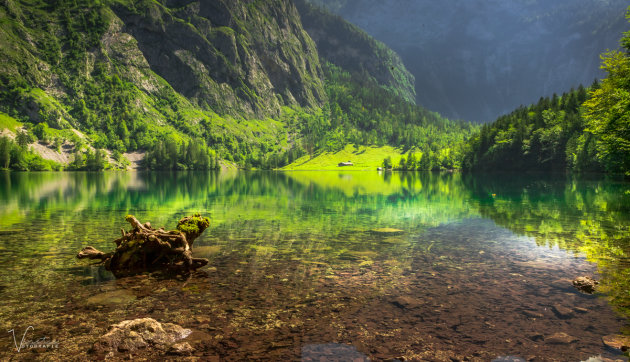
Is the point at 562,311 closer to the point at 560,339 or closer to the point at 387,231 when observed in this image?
the point at 560,339

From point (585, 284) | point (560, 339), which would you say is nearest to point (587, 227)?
point (585, 284)

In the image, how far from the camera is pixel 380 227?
35.3m

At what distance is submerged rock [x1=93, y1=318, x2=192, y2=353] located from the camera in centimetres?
1084

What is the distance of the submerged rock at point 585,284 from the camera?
15.6 m

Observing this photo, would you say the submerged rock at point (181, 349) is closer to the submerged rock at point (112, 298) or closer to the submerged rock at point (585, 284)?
the submerged rock at point (112, 298)

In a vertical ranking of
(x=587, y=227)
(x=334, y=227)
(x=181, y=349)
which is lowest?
(x=181, y=349)

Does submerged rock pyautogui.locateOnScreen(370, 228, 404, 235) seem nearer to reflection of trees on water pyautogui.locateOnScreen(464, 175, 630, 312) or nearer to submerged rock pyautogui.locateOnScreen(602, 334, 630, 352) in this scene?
reflection of trees on water pyautogui.locateOnScreen(464, 175, 630, 312)

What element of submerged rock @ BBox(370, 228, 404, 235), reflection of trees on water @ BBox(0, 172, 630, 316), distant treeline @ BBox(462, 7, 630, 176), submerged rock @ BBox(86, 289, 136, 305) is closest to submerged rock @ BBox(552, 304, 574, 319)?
reflection of trees on water @ BBox(0, 172, 630, 316)

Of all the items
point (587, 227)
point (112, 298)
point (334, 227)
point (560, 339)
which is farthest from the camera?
point (334, 227)

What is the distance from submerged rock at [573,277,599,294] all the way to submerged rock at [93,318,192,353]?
16.7m

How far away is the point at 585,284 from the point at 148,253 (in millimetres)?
22324

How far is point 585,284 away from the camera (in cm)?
1576

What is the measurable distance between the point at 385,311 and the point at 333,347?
3545mm

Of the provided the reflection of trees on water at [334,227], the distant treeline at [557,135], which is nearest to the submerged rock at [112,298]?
the reflection of trees on water at [334,227]
